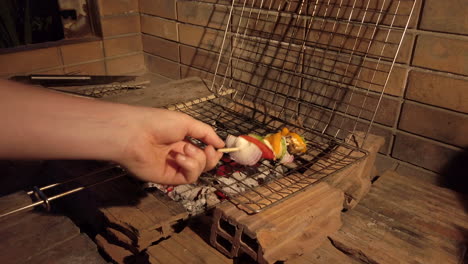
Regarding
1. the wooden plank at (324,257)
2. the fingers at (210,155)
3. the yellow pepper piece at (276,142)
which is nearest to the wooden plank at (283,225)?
the wooden plank at (324,257)

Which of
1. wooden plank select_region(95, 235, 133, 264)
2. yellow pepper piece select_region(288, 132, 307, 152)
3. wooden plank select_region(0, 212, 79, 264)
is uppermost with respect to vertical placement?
yellow pepper piece select_region(288, 132, 307, 152)

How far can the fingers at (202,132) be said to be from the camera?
5.67 feet

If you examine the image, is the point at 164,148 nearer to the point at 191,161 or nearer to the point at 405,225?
the point at 191,161

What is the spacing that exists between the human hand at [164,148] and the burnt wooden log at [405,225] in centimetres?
89

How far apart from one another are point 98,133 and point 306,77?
6.78 feet

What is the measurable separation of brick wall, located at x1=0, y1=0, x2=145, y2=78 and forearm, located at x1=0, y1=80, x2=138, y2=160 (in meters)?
3.04

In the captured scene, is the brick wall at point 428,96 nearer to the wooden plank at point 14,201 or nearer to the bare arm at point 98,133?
the bare arm at point 98,133

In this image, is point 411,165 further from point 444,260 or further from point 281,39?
point 281,39

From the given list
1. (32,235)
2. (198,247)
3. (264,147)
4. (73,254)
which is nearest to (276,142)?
(264,147)

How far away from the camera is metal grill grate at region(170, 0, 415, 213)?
246 cm

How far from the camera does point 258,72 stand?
11.3 feet

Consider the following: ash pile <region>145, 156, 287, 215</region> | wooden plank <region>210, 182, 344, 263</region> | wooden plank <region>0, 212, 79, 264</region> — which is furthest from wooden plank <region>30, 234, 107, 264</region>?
wooden plank <region>210, 182, 344, 263</region>

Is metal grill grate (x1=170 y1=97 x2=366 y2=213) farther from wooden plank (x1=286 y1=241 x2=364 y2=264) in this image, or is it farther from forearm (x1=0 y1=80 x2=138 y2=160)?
forearm (x1=0 y1=80 x2=138 y2=160)

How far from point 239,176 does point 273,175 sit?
0.76 ft
